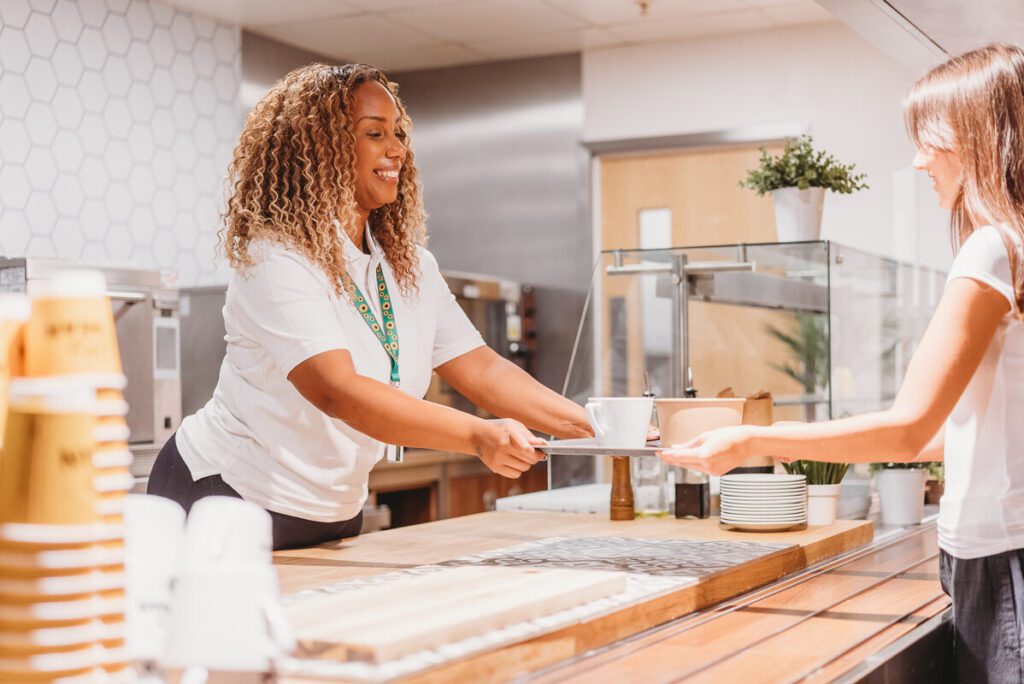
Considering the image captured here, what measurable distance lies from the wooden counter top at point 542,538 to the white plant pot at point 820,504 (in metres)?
0.03

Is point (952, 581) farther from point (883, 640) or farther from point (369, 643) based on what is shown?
point (369, 643)

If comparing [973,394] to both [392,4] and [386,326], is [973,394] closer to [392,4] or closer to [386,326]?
[386,326]

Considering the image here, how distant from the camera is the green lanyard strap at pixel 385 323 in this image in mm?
1646

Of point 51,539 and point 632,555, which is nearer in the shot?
point 51,539

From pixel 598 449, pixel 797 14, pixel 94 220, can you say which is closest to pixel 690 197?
pixel 797 14

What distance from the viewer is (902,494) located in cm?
206

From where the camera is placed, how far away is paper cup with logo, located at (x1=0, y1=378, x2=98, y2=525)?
1.44 ft

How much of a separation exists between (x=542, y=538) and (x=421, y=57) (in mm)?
3596

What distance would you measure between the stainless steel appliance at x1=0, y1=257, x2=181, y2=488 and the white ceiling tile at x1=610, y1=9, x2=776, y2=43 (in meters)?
2.08

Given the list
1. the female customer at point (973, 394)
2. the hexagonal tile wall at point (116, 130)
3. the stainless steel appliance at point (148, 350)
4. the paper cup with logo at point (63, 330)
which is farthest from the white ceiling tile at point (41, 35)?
the paper cup with logo at point (63, 330)

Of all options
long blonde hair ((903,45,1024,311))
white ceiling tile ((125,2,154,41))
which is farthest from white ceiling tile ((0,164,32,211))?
long blonde hair ((903,45,1024,311))

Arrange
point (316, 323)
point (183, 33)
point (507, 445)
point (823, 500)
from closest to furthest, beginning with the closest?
1. point (507, 445)
2. point (316, 323)
3. point (823, 500)
4. point (183, 33)

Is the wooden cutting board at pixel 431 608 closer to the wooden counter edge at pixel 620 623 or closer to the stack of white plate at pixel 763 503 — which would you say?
the wooden counter edge at pixel 620 623

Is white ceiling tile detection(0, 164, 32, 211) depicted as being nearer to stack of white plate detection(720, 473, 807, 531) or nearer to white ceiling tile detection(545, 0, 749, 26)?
white ceiling tile detection(545, 0, 749, 26)
